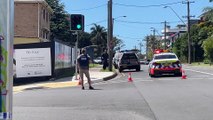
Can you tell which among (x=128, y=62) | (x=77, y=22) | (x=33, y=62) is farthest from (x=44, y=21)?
(x=77, y=22)

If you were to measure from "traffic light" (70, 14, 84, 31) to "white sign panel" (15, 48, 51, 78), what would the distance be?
7.34 ft

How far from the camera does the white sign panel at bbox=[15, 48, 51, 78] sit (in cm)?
2562

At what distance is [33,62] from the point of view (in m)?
25.8

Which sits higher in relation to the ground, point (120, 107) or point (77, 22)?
point (77, 22)

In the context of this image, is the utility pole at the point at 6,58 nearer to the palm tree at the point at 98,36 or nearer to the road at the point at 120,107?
the road at the point at 120,107

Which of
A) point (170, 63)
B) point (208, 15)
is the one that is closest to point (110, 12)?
point (170, 63)

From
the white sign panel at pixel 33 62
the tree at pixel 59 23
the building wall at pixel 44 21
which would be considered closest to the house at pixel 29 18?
the building wall at pixel 44 21

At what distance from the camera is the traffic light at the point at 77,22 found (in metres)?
24.8

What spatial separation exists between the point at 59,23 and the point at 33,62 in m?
57.6

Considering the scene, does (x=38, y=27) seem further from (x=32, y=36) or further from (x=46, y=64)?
(x=46, y=64)

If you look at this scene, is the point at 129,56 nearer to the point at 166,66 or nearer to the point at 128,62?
the point at 128,62

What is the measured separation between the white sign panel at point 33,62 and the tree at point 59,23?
5519 cm

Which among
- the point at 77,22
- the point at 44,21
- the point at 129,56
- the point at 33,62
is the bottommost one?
the point at 33,62

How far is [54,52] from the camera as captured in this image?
2645cm
